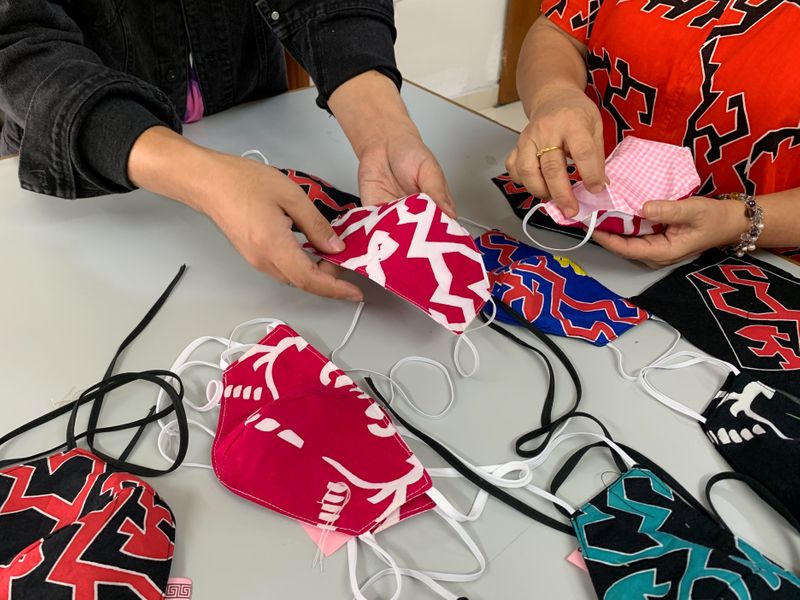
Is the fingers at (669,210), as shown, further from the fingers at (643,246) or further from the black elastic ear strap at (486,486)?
the black elastic ear strap at (486,486)

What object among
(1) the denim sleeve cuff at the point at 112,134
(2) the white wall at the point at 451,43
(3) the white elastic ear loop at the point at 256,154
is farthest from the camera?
(2) the white wall at the point at 451,43

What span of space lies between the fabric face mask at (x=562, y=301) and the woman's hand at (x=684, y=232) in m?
0.06

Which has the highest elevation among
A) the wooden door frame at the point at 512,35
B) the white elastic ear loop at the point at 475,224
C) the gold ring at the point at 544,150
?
the gold ring at the point at 544,150

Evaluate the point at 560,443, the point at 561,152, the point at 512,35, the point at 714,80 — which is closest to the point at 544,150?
the point at 561,152

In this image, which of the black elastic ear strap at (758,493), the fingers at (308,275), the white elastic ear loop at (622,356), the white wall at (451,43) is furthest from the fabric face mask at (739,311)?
the white wall at (451,43)

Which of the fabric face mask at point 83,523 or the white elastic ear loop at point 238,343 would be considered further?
the white elastic ear loop at point 238,343

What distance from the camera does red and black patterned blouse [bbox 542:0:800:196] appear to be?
75cm

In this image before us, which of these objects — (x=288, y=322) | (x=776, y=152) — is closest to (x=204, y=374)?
(x=288, y=322)

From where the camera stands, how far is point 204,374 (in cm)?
64

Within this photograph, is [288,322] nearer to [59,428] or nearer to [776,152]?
[59,428]

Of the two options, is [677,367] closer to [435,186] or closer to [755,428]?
[755,428]

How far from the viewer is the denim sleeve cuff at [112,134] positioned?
25.7 inches

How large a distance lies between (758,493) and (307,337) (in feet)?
1.51

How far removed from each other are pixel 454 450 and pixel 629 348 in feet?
Result: 0.82
